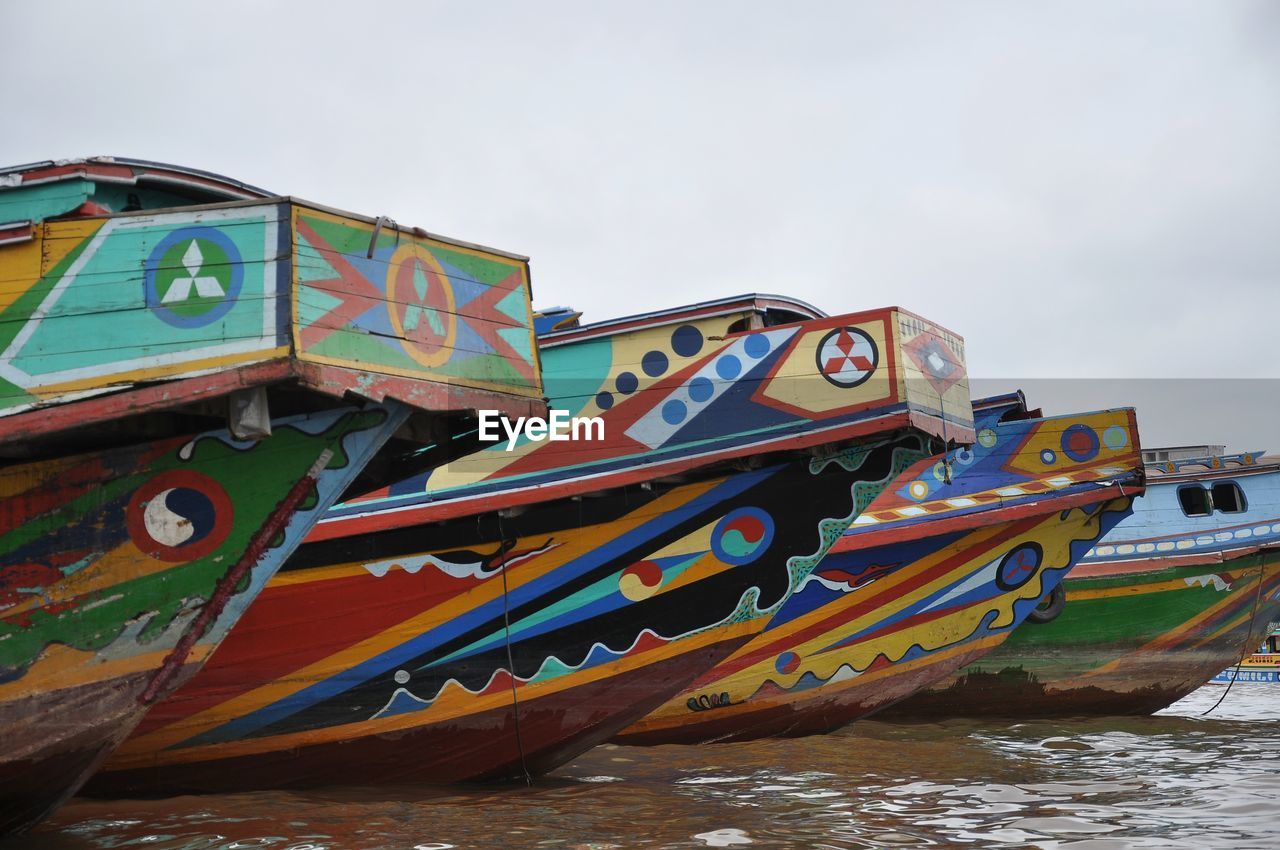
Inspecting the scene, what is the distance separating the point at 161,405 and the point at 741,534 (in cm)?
438

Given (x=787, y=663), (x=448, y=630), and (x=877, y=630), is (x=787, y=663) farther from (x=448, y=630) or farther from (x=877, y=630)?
(x=448, y=630)

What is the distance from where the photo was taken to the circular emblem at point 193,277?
18.2 ft

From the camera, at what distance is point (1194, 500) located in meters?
15.5

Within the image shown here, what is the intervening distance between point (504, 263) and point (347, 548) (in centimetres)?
246

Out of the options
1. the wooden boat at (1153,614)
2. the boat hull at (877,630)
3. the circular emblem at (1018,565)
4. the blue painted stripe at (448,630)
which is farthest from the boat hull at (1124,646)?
the blue painted stripe at (448,630)

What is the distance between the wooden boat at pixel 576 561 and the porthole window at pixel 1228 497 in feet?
27.5

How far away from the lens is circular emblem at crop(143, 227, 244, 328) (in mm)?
5543

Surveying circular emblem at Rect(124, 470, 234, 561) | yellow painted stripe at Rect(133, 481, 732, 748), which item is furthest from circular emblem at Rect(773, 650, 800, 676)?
circular emblem at Rect(124, 470, 234, 561)

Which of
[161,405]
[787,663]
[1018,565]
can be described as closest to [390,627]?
[161,405]

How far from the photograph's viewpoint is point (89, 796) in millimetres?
7637

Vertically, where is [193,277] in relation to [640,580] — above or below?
above

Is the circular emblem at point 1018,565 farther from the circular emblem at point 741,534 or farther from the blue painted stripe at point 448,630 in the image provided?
the blue painted stripe at point 448,630

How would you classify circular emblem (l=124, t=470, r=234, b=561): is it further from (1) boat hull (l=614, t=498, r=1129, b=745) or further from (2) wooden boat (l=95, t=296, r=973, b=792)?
(1) boat hull (l=614, t=498, r=1129, b=745)

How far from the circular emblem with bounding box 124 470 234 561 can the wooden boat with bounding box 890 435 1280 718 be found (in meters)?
10.3
